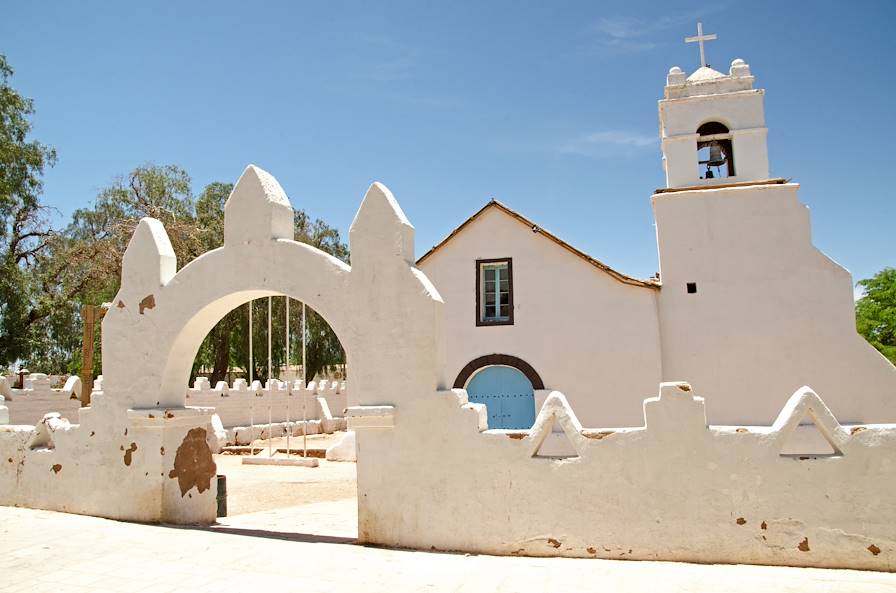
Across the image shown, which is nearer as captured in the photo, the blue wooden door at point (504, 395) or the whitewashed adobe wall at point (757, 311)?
the whitewashed adobe wall at point (757, 311)

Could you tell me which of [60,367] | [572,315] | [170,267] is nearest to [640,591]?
[170,267]

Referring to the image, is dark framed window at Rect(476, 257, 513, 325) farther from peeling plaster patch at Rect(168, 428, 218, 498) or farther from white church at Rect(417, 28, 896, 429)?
peeling plaster patch at Rect(168, 428, 218, 498)

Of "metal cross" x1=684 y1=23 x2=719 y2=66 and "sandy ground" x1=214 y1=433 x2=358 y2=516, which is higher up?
"metal cross" x1=684 y1=23 x2=719 y2=66

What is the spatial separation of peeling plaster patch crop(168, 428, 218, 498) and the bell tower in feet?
35.5

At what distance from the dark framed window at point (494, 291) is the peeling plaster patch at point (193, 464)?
23.7 ft

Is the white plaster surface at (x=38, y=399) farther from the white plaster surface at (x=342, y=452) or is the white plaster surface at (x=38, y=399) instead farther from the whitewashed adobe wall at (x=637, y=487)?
the whitewashed adobe wall at (x=637, y=487)

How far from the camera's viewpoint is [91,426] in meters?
7.22

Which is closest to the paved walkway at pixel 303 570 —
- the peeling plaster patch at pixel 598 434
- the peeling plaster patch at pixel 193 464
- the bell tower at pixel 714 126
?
the peeling plaster patch at pixel 193 464

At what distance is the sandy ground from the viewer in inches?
412

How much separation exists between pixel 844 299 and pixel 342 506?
34.1 feet

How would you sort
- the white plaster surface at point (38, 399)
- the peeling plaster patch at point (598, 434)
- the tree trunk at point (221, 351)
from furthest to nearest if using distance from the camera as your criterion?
the tree trunk at point (221, 351)
the white plaster surface at point (38, 399)
the peeling plaster patch at point (598, 434)

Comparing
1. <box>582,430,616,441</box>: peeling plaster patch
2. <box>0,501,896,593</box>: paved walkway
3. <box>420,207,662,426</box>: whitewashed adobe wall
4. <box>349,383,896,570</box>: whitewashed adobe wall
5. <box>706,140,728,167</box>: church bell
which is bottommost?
<box>0,501,896,593</box>: paved walkway

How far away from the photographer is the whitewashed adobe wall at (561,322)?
1291 cm

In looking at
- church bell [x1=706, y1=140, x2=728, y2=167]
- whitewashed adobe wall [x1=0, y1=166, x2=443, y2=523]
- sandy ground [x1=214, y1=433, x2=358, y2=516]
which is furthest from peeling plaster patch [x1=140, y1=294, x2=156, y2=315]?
church bell [x1=706, y1=140, x2=728, y2=167]
